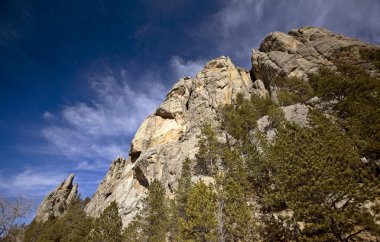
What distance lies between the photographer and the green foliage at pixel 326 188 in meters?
13.3

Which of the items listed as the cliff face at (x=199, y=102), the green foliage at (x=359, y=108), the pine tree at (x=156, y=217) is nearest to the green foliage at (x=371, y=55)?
the cliff face at (x=199, y=102)

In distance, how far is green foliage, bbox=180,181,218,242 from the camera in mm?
19656

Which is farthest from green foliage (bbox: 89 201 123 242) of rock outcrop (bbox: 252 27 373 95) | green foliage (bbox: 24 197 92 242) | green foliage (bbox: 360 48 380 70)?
green foliage (bbox: 360 48 380 70)

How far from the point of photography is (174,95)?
219 feet

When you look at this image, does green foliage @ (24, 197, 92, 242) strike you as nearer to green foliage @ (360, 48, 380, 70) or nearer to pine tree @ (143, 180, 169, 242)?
pine tree @ (143, 180, 169, 242)

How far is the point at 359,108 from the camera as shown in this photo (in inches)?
884

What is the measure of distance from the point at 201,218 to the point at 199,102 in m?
42.2

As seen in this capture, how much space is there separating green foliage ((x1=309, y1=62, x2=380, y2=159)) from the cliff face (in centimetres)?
575

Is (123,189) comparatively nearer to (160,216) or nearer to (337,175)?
(160,216)

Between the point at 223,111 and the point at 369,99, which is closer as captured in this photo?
the point at 369,99

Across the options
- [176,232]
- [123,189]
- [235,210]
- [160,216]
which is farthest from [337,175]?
[123,189]

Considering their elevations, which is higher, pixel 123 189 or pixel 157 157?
pixel 157 157

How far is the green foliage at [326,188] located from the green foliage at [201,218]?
560 centimetres

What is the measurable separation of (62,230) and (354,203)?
5580cm
